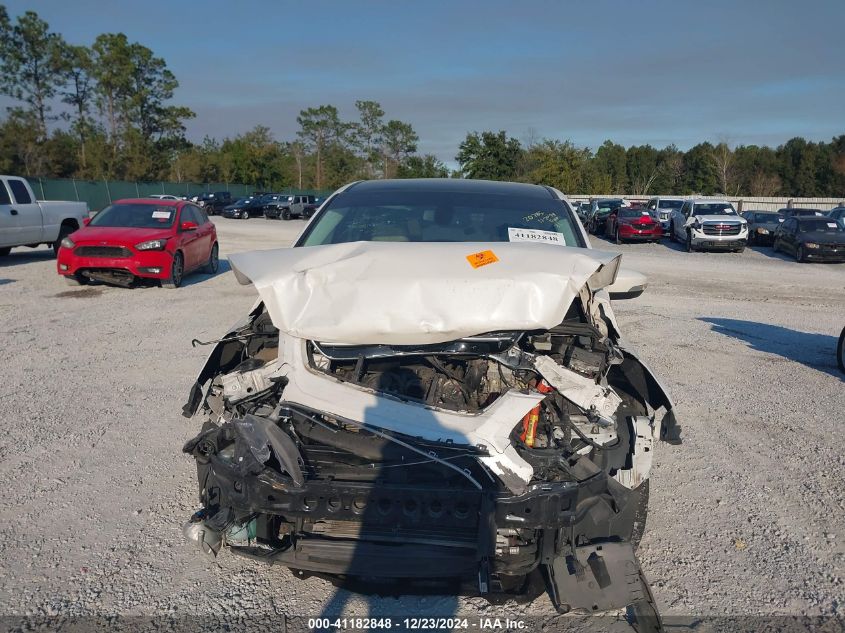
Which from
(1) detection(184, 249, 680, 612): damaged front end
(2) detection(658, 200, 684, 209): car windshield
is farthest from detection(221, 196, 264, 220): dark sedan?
(1) detection(184, 249, 680, 612): damaged front end

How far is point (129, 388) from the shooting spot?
254 inches

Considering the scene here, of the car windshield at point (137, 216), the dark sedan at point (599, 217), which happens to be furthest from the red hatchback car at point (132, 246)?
the dark sedan at point (599, 217)

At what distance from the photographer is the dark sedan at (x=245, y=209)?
47.1 metres

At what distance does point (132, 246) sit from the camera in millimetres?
12242

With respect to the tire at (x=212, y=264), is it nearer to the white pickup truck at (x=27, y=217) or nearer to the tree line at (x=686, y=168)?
the white pickup truck at (x=27, y=217)

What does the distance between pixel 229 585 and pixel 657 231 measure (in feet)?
87.7

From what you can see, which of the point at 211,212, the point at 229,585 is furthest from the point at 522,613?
the point at 211,212

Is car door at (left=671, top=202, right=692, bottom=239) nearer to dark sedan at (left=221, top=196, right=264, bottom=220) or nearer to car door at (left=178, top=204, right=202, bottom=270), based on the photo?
car door at (left=178, top=204, right=202, bottom=270)

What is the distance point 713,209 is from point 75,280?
72.6ft

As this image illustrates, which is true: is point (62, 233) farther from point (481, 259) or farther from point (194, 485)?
point (481, 259)

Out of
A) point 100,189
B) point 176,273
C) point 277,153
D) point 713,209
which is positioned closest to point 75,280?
point 176,273

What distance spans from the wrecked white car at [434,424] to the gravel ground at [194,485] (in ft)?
1.07

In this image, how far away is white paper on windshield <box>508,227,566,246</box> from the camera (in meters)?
4.36

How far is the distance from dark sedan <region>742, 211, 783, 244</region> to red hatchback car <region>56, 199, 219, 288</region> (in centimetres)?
2155
